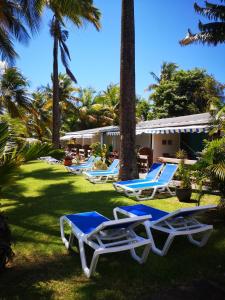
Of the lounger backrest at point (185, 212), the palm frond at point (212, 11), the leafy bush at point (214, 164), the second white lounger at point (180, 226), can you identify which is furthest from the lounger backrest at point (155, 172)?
the palm frond at point (212, 11)

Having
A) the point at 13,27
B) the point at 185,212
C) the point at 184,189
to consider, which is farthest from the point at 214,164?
the point at 13,27

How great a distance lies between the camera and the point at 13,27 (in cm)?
1825

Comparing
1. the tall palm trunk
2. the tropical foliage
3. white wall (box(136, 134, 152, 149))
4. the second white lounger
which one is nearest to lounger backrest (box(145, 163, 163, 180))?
the tall palm trunk

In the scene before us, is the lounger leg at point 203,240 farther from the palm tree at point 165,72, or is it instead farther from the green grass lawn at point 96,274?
the palm tree at point 165,72

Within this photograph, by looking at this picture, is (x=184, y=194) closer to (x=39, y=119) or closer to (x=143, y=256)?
(x=143, y=256)

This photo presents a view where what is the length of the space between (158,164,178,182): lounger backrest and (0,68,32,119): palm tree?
1443 cm

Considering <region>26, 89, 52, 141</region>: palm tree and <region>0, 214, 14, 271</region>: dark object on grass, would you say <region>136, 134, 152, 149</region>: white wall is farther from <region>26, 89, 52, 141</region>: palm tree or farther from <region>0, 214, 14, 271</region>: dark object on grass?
<region>0, 214, 14, 271</region>: dark object on grass

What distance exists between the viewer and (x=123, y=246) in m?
5.18

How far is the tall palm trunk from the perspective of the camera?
13250 millimetres

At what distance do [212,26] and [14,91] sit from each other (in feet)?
49.2

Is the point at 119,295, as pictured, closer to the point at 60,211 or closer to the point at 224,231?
the point at 224,231

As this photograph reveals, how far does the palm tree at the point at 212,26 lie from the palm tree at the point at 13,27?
1123 cm

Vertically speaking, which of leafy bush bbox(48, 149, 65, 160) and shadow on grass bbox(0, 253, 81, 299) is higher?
leafy bush bbox(48, 149, 65, 160)

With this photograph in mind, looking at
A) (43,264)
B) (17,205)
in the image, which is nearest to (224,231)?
(43,264)
